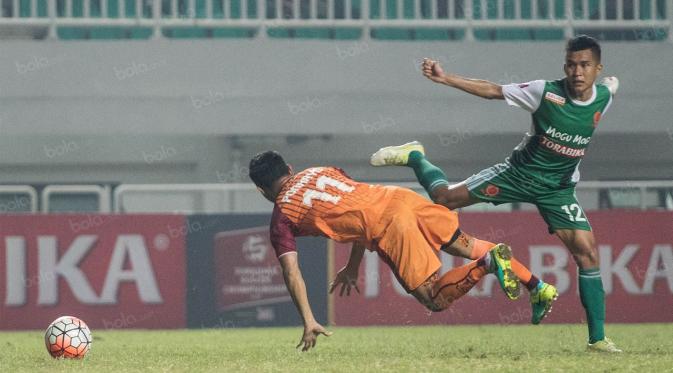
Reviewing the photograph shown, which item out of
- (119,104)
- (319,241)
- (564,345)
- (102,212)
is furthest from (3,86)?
(564,345)

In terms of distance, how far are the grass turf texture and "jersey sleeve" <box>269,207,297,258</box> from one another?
0.65 m

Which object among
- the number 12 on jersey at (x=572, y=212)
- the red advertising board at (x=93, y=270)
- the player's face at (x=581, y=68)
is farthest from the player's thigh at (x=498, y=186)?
the red advertising board at (x=93, y=270)

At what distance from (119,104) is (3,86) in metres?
1.47

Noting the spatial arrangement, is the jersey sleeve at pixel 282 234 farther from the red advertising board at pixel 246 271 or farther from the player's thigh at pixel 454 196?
the red advertising board at pixel 246 271

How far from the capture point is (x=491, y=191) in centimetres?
909

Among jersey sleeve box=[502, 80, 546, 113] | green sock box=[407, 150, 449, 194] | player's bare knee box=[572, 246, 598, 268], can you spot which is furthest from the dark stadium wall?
jersey sleeve box=[502, 80, 546, 113]

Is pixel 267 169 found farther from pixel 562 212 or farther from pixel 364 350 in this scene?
pixel 364 350

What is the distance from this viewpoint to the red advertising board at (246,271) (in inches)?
566

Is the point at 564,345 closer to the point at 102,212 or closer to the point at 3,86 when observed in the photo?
the point at 102,212

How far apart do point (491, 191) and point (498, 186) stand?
0.20 feet

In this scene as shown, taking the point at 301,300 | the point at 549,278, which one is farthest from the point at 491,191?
the point at 549,278

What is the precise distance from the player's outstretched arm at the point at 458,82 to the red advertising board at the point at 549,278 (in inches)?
240

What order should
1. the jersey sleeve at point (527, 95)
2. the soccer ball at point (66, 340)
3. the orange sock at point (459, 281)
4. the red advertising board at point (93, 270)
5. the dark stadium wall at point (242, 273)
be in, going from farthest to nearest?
the dark stadium wall at point (242, 273)
the red advertising board at point (93, 270)
the soccer ball at point (66, 340)
the jersey sleeve at point (527, 95)
the orange sock at point (459, 281)

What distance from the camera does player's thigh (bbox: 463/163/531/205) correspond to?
897 cm
